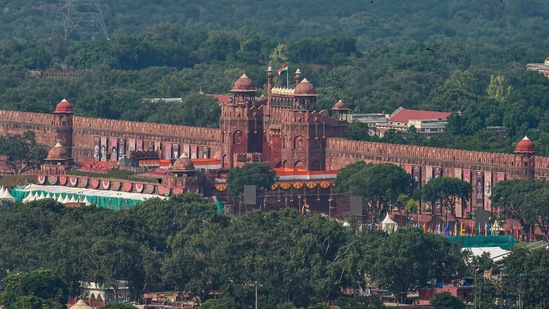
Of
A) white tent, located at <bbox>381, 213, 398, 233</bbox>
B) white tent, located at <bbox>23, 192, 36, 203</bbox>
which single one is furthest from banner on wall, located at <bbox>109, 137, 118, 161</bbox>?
white tent, located at <bbox>381, 213, 398, 233</bbox>

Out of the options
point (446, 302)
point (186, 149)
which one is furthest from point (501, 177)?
point (446, 302)

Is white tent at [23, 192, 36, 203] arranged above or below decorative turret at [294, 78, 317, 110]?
below

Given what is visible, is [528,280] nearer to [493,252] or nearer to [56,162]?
[493,252]

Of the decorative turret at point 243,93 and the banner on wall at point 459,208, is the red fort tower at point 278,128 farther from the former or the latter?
the banner on wall at point 459,208

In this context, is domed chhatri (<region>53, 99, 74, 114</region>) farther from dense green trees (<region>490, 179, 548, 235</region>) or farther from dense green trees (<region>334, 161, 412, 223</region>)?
dense green trees (<region>490, 179, 548, 235</region>)

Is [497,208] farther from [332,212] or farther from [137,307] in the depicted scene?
[137,307]

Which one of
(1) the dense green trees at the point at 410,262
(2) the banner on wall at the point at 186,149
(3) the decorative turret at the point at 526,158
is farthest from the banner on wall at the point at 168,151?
(1) the dense green trees at the point at 410,262

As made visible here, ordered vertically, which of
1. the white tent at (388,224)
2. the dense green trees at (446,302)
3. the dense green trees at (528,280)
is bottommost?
the dense green trees at (446,302)

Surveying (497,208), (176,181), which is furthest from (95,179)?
(497,208)
